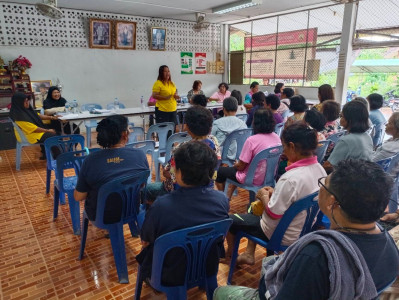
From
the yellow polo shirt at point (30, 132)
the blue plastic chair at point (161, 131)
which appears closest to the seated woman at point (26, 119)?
the yellow polo shirt at point (30, 132)

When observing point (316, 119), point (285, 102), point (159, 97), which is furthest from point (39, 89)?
point (316, 119)

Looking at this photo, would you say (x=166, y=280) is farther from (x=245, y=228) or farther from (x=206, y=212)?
(x=245, y=228)

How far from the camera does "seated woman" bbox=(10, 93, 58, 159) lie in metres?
4.04

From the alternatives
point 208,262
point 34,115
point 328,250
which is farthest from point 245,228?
point 34,115

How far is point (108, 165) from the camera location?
186cm

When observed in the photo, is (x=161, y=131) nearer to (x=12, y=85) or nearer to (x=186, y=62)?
(x=12, y=85)

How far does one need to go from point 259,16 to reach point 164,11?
269 centimetres

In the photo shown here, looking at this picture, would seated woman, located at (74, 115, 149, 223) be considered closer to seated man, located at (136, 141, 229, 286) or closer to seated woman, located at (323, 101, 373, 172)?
seated man, located at (136, 141, 229, 286)

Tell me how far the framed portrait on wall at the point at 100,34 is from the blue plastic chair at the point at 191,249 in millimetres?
6500

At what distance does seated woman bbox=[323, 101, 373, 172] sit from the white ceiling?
4.42 m

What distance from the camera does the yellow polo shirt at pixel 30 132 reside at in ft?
13.4

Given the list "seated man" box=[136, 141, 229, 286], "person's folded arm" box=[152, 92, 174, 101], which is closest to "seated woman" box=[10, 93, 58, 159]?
"person's folded arm" box=[152, 92, 174, 101]

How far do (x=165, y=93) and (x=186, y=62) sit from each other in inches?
145

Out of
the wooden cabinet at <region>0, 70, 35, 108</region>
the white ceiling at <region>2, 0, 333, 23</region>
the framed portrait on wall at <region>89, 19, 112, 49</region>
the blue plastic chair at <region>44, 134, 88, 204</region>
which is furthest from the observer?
the framed portrait on wall at <region>89, 19, 112, 49</region>
